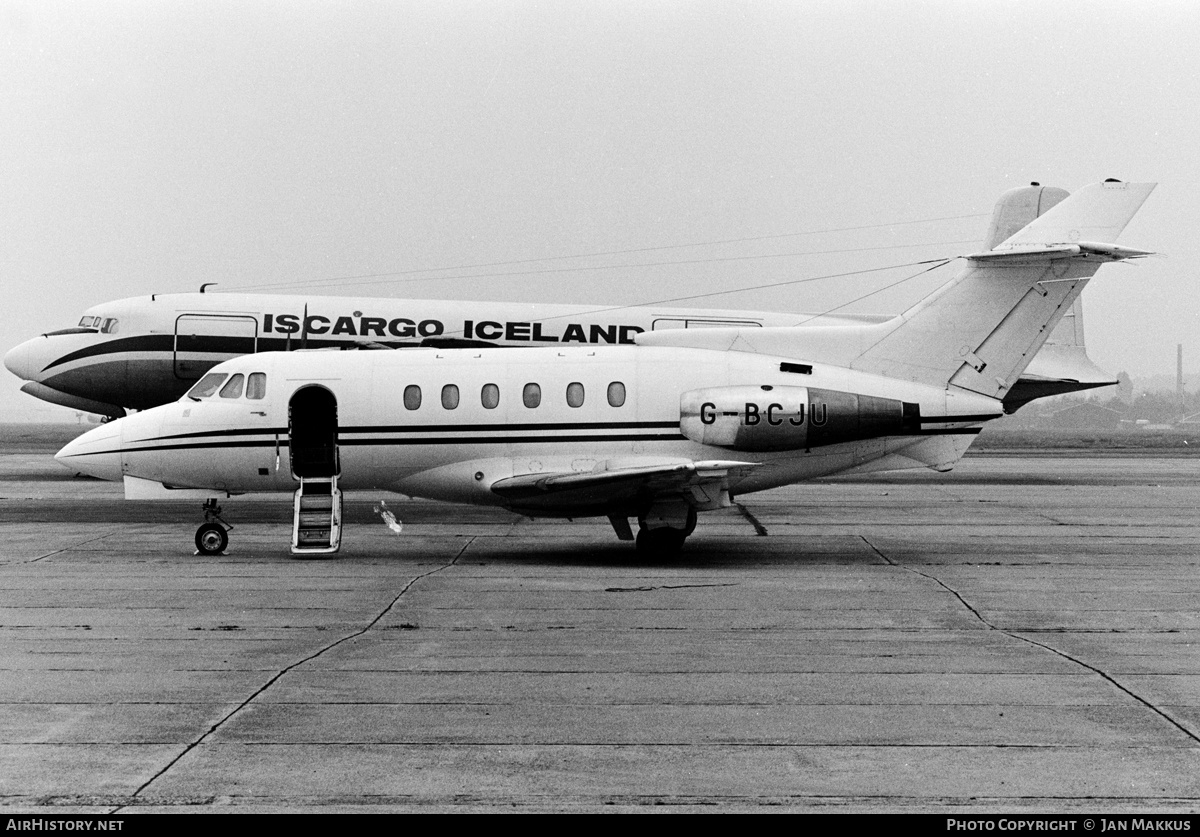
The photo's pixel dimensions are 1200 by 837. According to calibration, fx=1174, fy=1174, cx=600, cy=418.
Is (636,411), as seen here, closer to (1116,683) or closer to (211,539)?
(211,539)

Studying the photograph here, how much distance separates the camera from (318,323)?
27.8 meters

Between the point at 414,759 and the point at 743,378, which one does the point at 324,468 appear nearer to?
the point at 743,378

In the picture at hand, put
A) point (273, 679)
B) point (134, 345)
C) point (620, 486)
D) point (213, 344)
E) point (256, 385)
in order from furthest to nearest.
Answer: point (134, 345) → point (213, 344) → point (256, 385) → point (620, 486) → point (273, 679)

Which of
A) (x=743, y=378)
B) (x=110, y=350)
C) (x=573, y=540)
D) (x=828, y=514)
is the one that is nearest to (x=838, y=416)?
(x=743, y=378)

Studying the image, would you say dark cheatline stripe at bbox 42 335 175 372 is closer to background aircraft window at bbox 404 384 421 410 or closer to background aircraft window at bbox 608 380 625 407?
background aircraft window at bbox 404 384 421 410

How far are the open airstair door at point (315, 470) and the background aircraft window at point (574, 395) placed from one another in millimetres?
3552

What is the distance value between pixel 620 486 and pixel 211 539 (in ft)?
20.1

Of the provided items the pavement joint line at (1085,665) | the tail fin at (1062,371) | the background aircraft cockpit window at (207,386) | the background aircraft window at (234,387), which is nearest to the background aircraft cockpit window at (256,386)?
the background aircraft window at (234,387)

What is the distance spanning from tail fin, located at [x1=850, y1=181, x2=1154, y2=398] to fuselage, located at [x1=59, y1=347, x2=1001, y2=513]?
368mm

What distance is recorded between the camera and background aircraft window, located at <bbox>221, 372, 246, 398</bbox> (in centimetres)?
1808

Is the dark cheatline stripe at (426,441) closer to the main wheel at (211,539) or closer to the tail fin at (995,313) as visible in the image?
the main wheel at (211,539)

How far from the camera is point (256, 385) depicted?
59.4 ft

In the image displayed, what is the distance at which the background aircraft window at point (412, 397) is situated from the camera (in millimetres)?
17656

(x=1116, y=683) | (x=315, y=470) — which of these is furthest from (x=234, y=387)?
(x=1116, y=683)
